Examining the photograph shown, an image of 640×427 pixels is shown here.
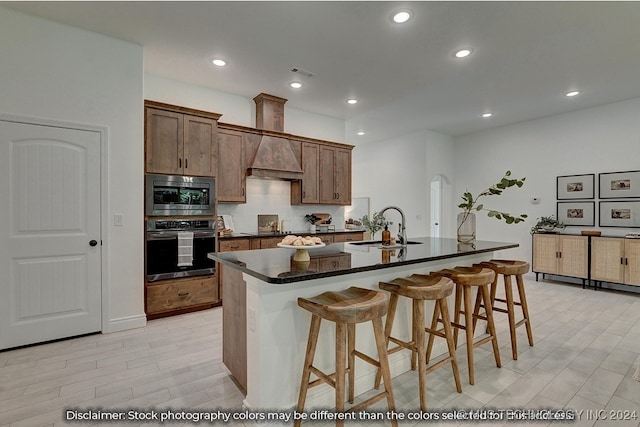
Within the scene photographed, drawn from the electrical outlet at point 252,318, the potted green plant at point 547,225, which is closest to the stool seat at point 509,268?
the electrical outlet at point 252,318

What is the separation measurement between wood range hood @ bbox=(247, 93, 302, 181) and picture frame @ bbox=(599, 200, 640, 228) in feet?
16.1

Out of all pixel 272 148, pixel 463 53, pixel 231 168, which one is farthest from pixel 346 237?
pixel 463 53

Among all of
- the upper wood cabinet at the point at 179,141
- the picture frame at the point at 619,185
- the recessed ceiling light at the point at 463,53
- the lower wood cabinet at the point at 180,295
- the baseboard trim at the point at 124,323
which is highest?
the recessed ceiling light at the point at 463,53

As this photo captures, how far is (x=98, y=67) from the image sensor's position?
3076mm

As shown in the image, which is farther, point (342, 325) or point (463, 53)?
point (463, 53)

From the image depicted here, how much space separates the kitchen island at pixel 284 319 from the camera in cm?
168

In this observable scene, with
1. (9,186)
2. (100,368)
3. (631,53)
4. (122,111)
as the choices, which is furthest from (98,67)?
(631,53)

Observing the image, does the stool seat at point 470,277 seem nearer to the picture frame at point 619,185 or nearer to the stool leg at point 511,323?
the stool leg at point 511,323

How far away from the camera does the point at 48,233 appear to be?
2.88 m

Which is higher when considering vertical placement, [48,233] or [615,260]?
[48,233]

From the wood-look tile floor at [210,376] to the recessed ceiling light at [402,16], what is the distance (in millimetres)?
2876

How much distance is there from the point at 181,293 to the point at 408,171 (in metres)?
5.31

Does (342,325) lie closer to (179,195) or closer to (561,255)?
(179,195)

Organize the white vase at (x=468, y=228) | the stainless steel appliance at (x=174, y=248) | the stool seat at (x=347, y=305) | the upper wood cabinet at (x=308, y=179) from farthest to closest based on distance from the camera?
the upper wood cabinet at (x=308, y=179), the stainless steel appliance at (x=174, y=248), the white vase at (x=468, y=228), the stool seat at (x=347, y=305)
